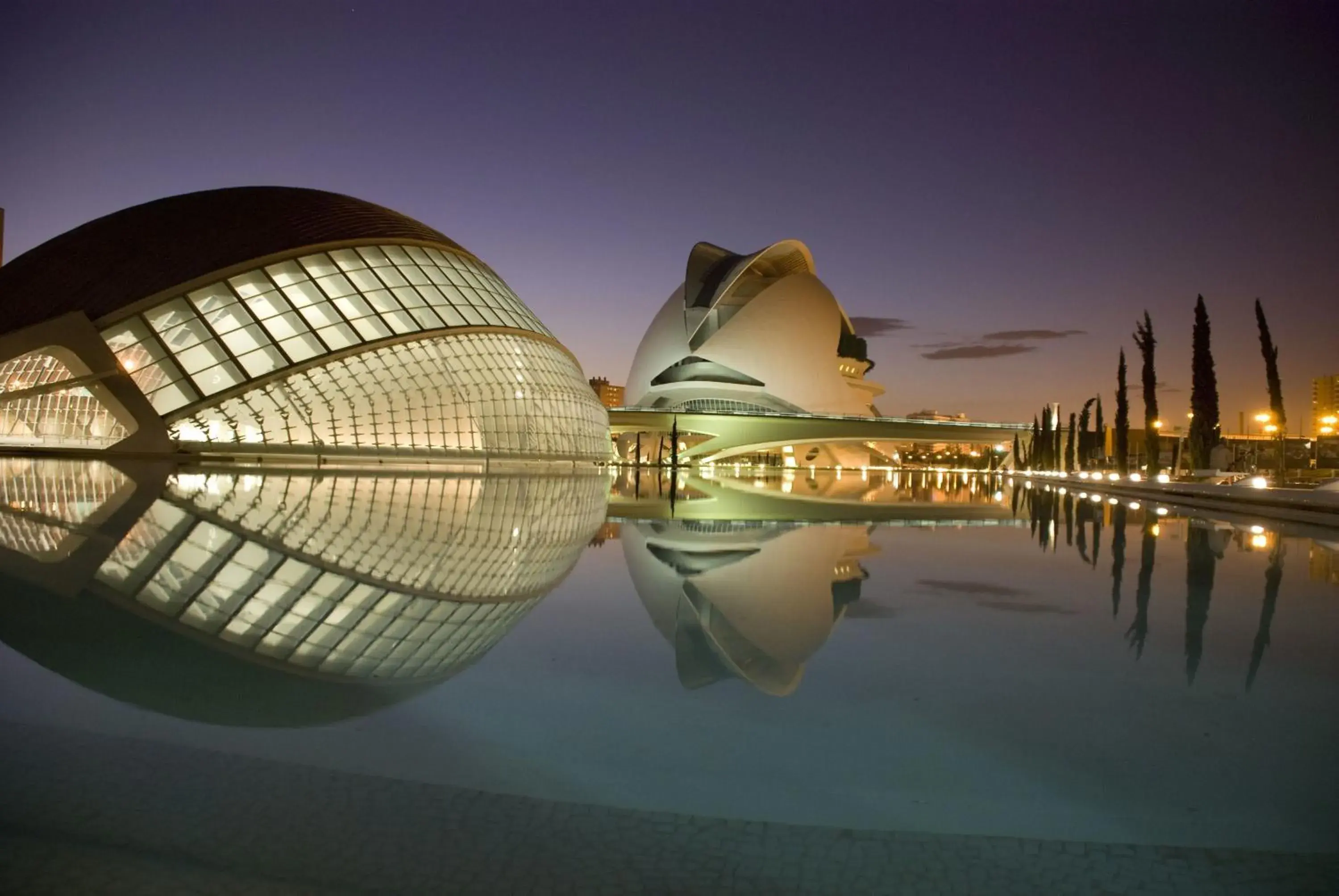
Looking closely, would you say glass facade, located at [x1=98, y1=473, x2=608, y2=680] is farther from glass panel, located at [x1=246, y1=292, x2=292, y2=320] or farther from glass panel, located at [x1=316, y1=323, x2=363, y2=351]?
glass panel, located at [x1=246, y1=292, x2=292, y2=320]

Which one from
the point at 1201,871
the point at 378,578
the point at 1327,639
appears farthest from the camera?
the point at 378,578

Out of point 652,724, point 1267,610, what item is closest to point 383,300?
point 1267,610

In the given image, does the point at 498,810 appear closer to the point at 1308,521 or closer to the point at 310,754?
the point at 310,754

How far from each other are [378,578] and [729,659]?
336 centimetres

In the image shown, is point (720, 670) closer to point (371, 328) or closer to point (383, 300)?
point (371, 328)

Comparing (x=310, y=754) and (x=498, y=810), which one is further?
(x=310, y=754)

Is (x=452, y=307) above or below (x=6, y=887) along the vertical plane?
above

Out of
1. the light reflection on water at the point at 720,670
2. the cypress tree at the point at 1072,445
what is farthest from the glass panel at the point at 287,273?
the cypress tree at the point at 1072,445

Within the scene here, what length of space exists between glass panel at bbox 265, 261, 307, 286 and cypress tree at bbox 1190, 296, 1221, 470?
34.7 m

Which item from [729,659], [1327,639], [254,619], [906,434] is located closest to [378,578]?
[254,619]

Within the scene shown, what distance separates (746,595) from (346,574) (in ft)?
10.1

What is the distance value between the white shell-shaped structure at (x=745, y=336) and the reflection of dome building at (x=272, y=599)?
215ft

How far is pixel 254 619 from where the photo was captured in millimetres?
5375

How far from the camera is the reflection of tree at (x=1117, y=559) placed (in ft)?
24.7
